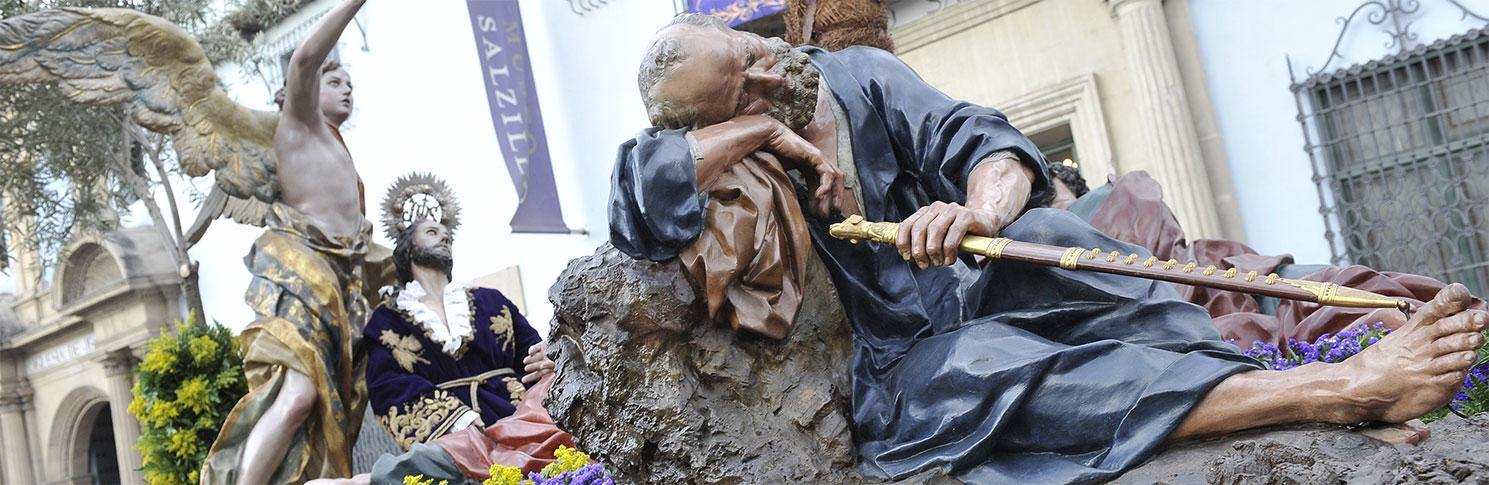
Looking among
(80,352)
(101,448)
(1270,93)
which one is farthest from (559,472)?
(101,448)

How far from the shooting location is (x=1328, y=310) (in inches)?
165

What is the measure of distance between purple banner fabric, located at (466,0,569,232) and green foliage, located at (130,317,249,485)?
369 centimetres

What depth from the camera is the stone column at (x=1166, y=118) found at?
28.4ft

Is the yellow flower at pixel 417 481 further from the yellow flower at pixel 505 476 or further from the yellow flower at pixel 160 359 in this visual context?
the yellow flower at pixel 160 359

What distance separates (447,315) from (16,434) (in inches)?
695

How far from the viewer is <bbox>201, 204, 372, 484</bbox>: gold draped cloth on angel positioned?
535cm

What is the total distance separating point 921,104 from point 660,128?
0.56 m

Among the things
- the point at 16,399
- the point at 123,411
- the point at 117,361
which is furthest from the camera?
the point at 16,399

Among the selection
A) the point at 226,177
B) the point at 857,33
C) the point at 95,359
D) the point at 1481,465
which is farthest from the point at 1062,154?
the point at 95,359

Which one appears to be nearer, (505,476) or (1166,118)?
(505,476)

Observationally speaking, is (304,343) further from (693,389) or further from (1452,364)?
(1452,364)

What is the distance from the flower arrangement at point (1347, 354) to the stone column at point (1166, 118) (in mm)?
4678

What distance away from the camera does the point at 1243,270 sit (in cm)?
359

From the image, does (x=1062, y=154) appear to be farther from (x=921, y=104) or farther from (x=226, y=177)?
(x=921, y=104)
